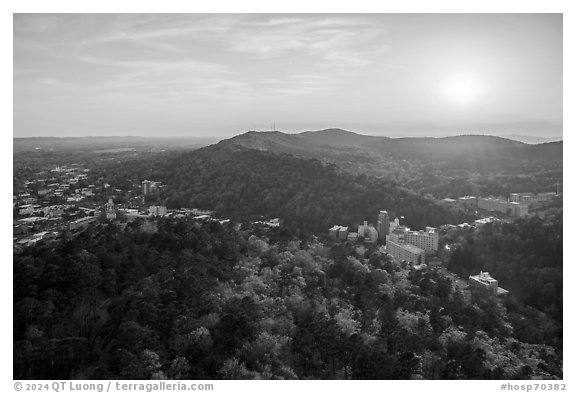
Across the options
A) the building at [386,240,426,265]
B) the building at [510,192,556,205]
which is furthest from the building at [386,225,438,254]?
the building at [510,192,556,205]

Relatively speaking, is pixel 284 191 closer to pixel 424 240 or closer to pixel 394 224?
pixel 394 224

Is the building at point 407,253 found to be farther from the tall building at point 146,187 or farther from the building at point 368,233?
the tall building at point 146,187

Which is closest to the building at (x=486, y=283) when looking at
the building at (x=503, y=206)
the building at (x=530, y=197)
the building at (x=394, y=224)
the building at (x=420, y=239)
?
the building at (x=420, y=239)

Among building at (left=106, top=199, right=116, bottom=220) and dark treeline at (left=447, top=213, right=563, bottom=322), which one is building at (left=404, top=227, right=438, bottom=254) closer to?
dark treeline at (left=447, top=213, right=563, bottom=322)

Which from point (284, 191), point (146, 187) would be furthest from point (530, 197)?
point (146, 187)

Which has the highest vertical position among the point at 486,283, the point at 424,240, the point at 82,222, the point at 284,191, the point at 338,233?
the point at 284,191
